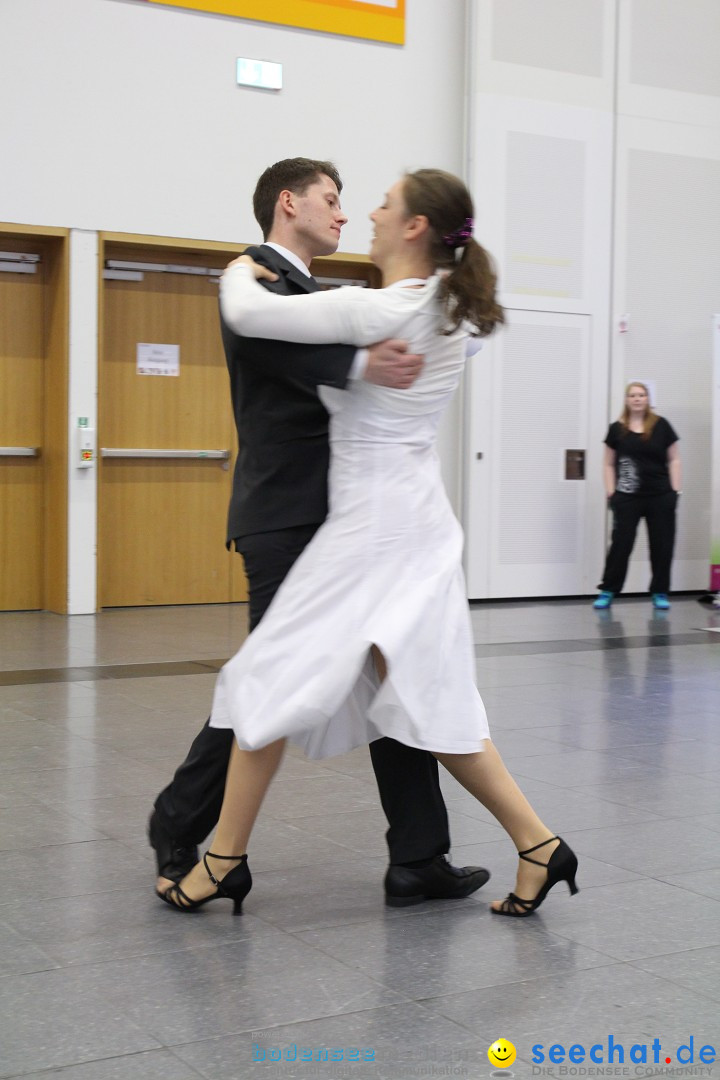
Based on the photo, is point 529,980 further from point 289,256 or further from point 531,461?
point 531,461

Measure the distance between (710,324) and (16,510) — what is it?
5.81 metres

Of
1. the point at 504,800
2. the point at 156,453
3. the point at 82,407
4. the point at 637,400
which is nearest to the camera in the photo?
the point at 504,800

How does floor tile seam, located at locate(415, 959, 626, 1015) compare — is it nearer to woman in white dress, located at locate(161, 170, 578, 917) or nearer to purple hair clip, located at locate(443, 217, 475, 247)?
woman in white dress, located at locate(161, 170, 578, 917)

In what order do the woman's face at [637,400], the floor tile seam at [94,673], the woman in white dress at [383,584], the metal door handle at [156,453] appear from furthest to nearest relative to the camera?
the woman's face at [637,400] < the metal door handle at [156,453] < the floor tile seam at [94,673] < the woman in white dress at [383,584]

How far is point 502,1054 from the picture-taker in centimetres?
207

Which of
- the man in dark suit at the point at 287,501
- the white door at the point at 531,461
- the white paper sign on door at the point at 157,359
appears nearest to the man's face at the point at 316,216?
the man in dark suit at the point at 287,501

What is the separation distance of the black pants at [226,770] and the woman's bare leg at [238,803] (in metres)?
0.11

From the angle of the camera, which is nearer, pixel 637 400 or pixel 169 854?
pixel 169 854

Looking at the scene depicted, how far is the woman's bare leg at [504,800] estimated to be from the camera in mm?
2686

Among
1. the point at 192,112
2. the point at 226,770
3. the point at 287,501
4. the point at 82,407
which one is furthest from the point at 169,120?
the point at 226,770

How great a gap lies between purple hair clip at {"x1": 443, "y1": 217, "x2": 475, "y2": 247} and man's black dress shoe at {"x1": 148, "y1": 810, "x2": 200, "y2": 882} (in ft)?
4.57

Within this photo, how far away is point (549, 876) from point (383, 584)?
72 centimetres

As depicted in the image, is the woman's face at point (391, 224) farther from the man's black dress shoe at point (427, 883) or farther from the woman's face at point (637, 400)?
the woman's face at point (637, 400)

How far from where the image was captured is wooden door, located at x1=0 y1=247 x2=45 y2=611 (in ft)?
28.8
